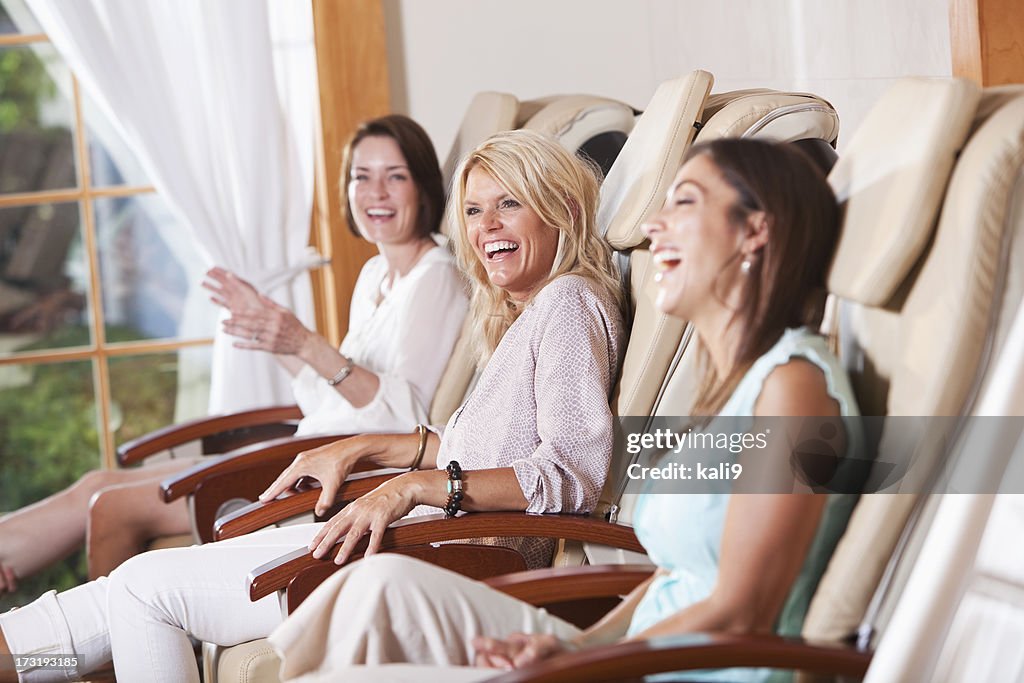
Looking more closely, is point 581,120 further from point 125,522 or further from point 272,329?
point 125,522

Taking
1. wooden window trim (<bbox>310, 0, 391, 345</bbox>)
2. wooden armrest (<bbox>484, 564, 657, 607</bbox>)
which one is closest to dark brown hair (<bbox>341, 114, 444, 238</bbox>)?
wooden window trim (<bbox>310, 0, 391, 345</bbox>)

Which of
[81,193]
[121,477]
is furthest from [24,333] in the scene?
[121,477]

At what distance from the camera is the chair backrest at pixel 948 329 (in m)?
1.30

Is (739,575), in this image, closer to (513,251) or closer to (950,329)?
(950,329)

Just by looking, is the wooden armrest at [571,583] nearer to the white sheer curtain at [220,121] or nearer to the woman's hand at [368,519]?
the woman's hand at [368,519]

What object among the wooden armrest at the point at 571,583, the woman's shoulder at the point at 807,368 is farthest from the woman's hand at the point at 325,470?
the woman's shoulder at the point at 807,368

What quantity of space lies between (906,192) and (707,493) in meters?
0.43

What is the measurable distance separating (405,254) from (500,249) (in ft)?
2.90

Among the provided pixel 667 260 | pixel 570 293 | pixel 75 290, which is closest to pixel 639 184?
pixel 570 293

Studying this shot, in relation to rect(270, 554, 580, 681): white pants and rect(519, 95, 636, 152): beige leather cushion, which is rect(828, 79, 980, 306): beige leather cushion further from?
rect(519, 95, 636, 152): beige leather cushion

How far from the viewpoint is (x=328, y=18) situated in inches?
137

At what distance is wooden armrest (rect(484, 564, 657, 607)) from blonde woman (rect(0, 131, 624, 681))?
0.93 feet

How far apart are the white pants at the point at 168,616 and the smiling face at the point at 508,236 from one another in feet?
2.15

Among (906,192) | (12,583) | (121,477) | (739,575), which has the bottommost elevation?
(12,583)
